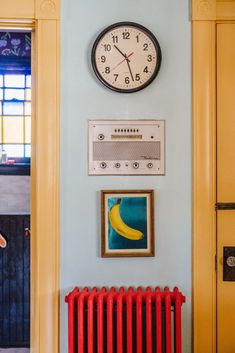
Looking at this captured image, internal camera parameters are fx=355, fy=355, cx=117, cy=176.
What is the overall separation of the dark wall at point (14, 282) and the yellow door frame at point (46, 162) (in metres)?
1.20

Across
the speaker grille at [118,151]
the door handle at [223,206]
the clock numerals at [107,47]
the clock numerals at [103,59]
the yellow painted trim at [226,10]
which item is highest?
the yellow painted trim at [226,10]

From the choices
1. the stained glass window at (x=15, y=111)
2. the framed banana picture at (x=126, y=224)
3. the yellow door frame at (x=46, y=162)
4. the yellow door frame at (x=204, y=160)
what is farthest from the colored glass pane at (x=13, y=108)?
the yellow door frame at (x=204, y=160)

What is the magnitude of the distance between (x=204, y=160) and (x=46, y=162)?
826mm

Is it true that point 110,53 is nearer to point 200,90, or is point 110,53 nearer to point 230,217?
point 200,90

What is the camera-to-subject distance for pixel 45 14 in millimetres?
1843

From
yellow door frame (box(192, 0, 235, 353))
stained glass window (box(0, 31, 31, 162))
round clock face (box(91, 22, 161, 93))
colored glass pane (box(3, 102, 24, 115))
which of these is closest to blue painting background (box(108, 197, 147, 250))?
yellow door frame (box(192, 0, 235, 353))

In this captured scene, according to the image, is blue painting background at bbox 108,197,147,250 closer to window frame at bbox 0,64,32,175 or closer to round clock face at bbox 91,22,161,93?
round clock face at bbox 91,22,161,93

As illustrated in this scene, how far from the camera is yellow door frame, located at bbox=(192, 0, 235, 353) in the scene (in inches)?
73.0

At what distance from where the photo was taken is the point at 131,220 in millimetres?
1854

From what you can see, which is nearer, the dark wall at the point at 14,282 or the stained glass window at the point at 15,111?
the dark wall at the point at 14,282

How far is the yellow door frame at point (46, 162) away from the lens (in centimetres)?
183

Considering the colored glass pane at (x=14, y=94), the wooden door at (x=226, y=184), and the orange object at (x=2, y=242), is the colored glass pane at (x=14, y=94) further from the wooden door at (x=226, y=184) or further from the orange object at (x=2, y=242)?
the wooden door at (x=226, y=184)

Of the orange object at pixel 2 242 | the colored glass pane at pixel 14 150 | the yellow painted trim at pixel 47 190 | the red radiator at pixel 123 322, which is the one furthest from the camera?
the colored glass pane at pixel 14 150

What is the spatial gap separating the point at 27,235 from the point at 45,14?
180cm
